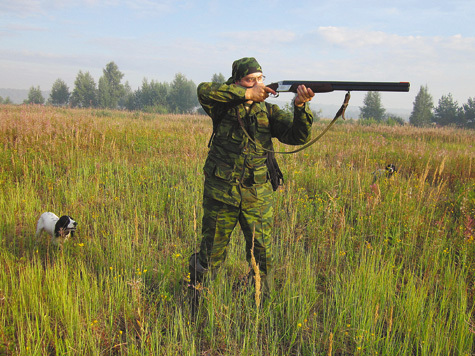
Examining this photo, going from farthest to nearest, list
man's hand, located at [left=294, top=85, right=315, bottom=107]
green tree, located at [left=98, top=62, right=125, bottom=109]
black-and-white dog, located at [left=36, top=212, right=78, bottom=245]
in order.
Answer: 1. green tree, located at [left=98, top=62, right=125, bottom=109]
2. black-and-white dog, located at [left=36, top=212, right=78, bottom=245]
3. man's hand, located at [left=294, top=85, right=315, bottom=107]

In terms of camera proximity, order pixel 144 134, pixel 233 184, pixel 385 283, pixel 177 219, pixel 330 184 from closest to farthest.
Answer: pixel 233 184
pixel 385 283
pixel 177 219
pixel 330 184
pixel 144 134

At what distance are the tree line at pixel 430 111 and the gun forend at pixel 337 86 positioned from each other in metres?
50.8

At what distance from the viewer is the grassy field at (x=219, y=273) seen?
2.29 m

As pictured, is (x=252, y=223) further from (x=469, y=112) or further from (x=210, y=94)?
(x=469, y=112)

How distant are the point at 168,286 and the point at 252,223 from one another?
3.76ft

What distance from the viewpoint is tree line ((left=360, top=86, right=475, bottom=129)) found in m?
50.3

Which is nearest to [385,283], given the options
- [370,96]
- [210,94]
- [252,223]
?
[252,223]

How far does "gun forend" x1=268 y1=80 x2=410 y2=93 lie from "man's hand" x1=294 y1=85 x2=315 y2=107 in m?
0.06

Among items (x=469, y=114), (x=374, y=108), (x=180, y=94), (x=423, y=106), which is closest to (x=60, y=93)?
(x=180, y=94)

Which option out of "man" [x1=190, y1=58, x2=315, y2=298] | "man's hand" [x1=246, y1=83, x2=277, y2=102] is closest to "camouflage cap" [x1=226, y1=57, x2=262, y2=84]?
"man" [x1=190, y1=58, x2=315, y2=298]

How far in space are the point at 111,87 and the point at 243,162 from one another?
84833mm

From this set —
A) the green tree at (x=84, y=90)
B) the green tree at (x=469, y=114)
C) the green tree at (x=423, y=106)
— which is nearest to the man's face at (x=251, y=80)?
the green tree at (x=469, y=114)

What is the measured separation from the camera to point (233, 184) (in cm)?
259

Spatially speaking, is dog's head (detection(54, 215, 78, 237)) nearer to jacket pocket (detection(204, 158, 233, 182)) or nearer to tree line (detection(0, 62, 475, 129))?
jacket pocket (detection(204, 158, 233, 182))
